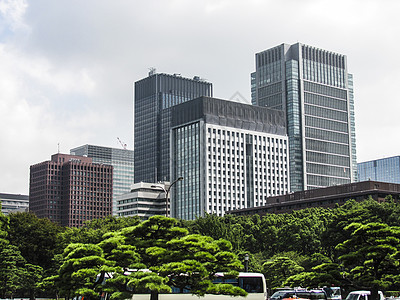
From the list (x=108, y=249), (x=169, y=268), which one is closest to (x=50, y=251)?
(x=108, y=249)

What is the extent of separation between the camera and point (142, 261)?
43.3 meters

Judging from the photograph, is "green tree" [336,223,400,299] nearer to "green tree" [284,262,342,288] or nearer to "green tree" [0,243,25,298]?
"green tree" [284,262,342,288]

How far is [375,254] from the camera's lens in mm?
40344

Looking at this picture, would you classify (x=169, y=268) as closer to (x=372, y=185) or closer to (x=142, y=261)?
(x=142, y=261)

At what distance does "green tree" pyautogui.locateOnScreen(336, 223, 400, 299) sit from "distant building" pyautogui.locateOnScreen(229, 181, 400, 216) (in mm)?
75108

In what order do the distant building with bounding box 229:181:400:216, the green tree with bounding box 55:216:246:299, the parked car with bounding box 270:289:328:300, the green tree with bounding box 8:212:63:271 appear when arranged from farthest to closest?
the distant building with bounding box 229:181:400:216 → the green tree with bounding box 8:212:63:271 → the parked car with bounding box 270:289:328:300 → the green tree with bounding box 55:216:246:299

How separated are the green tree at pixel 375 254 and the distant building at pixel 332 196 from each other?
75.1m

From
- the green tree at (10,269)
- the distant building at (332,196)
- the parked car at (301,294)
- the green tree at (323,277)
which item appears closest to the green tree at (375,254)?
the green tree at (323,277)

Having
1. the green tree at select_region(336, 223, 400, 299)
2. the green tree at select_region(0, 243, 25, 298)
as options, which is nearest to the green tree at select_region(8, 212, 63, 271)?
the green tree at select_region(0, 243, 25, 298)

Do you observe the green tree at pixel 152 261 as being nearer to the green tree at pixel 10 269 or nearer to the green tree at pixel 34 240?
the green tree at pixel 10 269

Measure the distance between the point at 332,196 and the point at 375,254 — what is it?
97384 mm

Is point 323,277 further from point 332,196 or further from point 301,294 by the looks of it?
point 332,196

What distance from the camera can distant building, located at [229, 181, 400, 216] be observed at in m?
127

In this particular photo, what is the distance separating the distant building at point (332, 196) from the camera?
4997 inches
